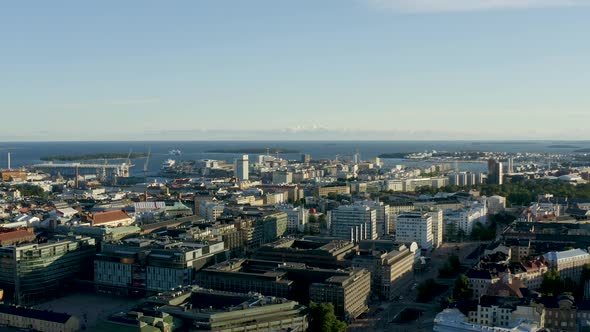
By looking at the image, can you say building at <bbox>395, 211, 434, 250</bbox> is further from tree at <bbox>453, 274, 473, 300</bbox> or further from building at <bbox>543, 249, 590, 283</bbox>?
tree at <bbox>453, 274, 473, 300</bbox>

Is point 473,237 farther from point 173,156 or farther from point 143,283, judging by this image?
point 173,156

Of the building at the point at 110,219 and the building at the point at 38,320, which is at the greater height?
the building at the point at 110,219

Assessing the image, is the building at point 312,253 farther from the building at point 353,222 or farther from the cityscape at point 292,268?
the building at point 353,222

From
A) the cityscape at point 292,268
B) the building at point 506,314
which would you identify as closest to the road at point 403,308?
the cityscape at point 292,268

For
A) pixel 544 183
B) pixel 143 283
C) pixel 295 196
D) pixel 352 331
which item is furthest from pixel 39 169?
pixel 352 331

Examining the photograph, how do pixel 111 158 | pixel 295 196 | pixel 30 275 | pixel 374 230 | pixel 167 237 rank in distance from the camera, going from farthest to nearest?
pixel 111 158 → pixel 295 196 → pixel 374 230 → pixel 167 237 → pixel 30 275

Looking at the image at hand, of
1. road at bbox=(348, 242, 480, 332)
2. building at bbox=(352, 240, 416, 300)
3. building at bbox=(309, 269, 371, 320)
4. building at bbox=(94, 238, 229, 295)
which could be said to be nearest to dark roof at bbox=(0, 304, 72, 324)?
building at bbox=(94, 238, 229, 295)
